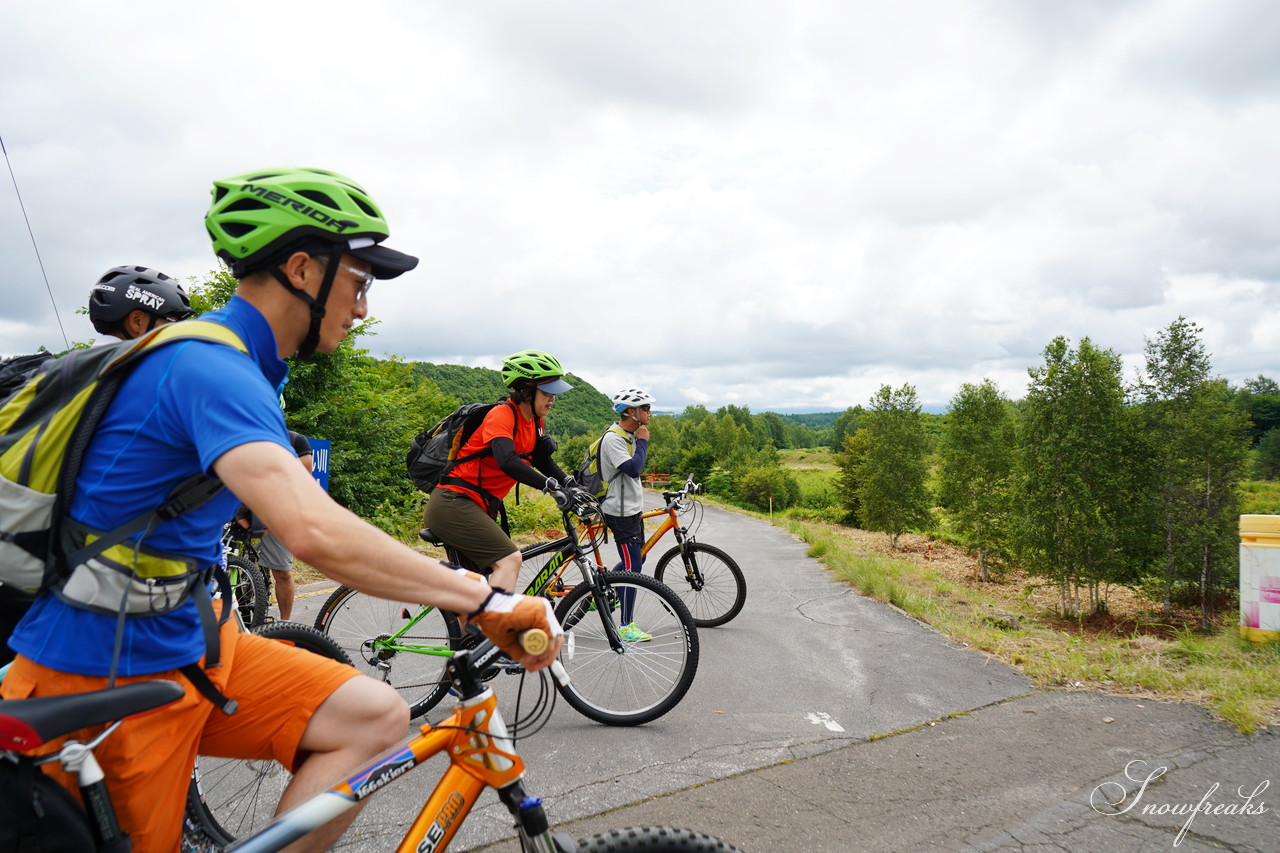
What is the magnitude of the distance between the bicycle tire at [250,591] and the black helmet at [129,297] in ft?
6.98

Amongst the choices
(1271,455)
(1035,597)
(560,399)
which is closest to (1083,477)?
(1035,597)

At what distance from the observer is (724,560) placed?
293 inches

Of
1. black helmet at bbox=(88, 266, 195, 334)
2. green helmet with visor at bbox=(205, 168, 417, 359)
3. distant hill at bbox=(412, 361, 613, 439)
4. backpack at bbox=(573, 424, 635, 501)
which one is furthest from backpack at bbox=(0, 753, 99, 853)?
distant hill at bbox=(412, 361, 613, 439)

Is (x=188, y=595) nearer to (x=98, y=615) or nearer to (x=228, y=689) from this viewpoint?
(x=98, y=615)

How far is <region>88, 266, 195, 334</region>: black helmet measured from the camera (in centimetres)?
417

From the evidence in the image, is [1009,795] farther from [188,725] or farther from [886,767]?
[188,725]

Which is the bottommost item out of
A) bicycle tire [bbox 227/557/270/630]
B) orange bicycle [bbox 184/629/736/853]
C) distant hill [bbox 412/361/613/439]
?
bicycle tire [bbox 227/557/270/630]

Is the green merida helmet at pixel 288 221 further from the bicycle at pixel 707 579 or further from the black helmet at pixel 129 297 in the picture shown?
the bicycle at pixel 707 579

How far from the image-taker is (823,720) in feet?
15.0

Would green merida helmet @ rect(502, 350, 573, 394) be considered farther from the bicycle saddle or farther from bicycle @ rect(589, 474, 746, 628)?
the bicycle saddle

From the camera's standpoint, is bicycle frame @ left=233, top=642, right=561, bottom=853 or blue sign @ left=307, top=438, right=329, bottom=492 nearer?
bicycle frame @ left=233, top=642, right=561, bottom=853
